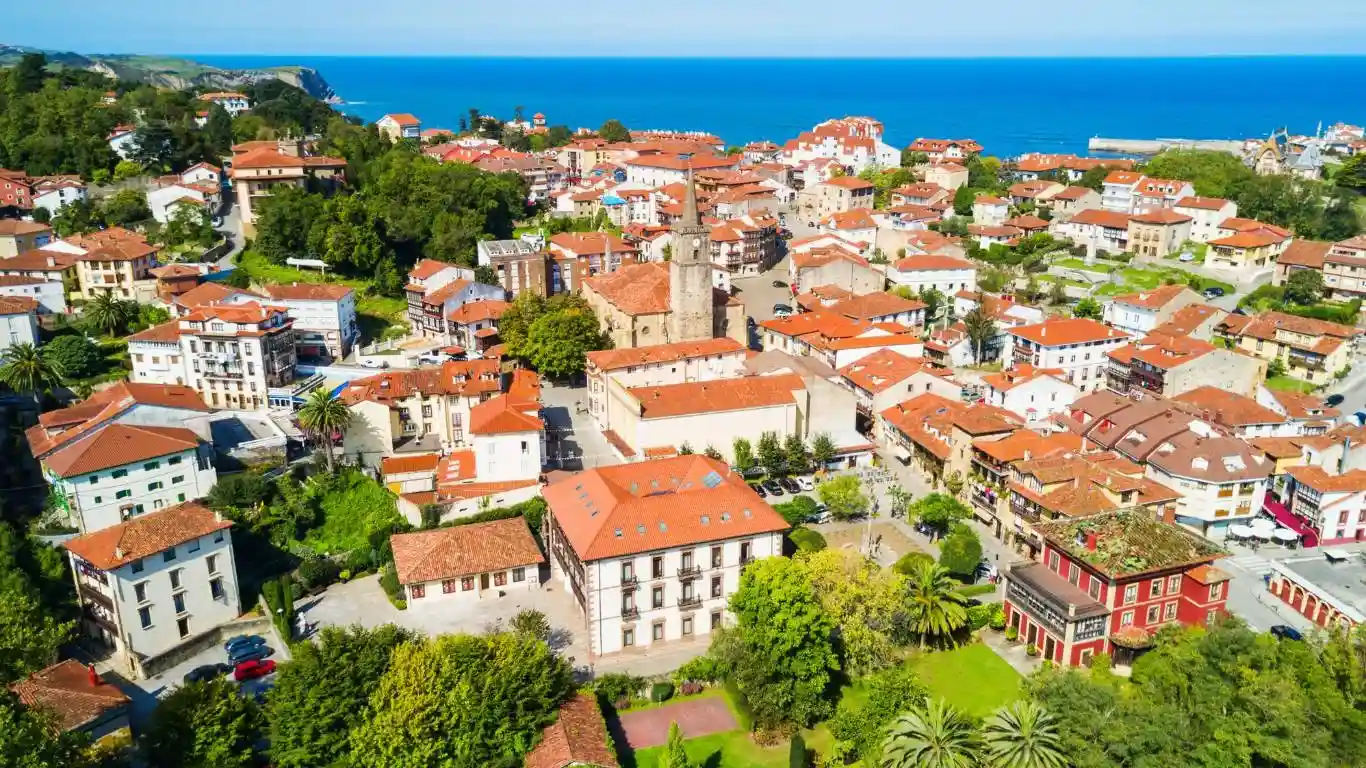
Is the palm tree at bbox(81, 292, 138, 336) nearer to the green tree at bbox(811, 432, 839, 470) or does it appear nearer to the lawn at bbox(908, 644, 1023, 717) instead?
the green tree at bbox(811, 432, 839, 470)

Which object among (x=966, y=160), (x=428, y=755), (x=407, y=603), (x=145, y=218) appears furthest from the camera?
(x=966, y=160)

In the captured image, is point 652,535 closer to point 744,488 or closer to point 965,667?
point 744,488

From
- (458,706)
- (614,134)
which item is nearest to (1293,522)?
(458,706)

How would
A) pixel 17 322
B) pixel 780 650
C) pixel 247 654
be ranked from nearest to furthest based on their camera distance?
pixel 780 650 < pixel 247 654 < pixel 17 322

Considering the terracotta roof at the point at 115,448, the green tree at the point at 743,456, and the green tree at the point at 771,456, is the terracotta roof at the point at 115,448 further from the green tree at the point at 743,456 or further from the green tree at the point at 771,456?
the green tree at the point at 771,456

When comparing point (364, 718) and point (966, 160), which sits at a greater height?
point (966, 160)

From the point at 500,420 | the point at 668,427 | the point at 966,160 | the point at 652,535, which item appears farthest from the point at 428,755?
the point at 966,160

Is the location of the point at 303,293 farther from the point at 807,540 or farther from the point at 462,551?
the point at 807,540

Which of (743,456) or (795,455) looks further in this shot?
(743,456)
